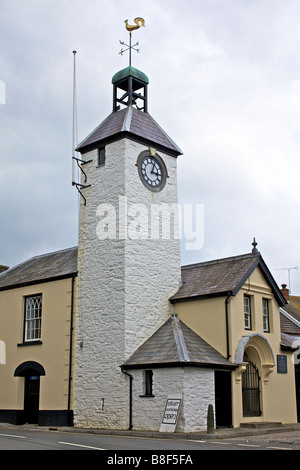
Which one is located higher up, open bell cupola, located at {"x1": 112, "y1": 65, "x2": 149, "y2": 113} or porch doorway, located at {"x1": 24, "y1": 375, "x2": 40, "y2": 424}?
open bell cupola, located at {"x1": 112, "y1": 65, "x2": 149, "y2": 113}

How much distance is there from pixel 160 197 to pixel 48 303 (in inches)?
264

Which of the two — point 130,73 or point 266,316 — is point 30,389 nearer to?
point 266,316

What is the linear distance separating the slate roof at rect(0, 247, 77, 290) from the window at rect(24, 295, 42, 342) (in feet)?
2.90

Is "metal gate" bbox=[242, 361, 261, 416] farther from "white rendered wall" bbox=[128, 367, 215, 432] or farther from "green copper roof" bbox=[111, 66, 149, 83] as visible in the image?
"green copper roof" bbox=[111, 66, 149, 83]

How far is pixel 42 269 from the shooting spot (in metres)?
26.9

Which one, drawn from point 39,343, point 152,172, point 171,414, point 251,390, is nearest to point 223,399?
point 251,390

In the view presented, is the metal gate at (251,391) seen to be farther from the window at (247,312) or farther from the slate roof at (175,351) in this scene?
the slate roof at (175,351)

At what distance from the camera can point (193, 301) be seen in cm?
2305

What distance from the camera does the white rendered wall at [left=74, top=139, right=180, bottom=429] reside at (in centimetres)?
2173

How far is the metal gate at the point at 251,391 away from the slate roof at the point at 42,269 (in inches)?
325

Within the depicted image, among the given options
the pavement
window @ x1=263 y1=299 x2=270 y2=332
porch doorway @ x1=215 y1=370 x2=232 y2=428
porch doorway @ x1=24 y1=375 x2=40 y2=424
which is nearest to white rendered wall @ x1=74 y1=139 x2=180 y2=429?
the pavement

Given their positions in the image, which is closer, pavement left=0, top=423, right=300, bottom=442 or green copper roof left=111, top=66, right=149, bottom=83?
pavement left=0, top=423, right=300, bottom=442
